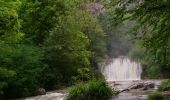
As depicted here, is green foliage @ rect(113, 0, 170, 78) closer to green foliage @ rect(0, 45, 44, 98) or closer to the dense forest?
the dense forest

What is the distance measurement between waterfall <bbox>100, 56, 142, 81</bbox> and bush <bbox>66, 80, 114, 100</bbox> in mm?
39021

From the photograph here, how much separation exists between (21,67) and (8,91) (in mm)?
2346

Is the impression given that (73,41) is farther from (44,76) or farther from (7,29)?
(7,29)

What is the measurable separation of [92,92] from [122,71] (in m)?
45.5

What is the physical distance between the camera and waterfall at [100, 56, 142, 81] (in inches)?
2579

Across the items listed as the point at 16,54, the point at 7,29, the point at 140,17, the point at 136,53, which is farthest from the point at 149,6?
the point at 136,53

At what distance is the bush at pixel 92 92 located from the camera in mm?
24156

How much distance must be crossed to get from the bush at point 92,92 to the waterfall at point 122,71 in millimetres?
39021

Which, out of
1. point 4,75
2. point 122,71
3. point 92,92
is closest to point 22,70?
point 4,75

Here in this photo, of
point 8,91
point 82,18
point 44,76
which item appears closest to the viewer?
point 8,91

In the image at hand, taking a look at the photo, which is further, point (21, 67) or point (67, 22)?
point (67, 22)

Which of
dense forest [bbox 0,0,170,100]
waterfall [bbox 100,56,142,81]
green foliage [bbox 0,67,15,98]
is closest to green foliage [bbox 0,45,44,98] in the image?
dense forest [bbox 0,0,170,100]

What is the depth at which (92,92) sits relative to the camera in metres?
24.2

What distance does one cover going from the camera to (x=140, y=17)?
635 inches
